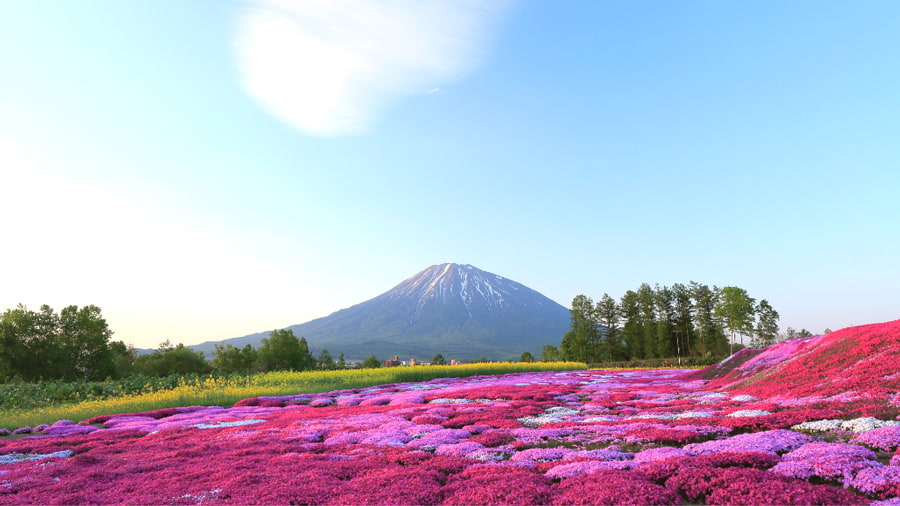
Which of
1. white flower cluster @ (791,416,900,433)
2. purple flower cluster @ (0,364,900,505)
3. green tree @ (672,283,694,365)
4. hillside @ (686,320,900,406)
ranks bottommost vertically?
purple flower cluster @ (0,364,900,505)

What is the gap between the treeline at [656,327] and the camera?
8850 centimetres

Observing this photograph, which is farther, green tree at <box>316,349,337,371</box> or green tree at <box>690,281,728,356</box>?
green tree at <box>690,281,728,356</box>

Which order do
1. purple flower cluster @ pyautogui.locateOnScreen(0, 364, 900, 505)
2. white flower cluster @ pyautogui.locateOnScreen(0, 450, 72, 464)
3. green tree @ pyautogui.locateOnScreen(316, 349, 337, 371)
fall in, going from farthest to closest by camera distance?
green tree @ pyautogui.locateOnScreen(316, 349, 337, 371), white flower cluster @ pyautogui.locateOnScreen(0, 450, 72, 464), purple flower cluster @ pyautogui.locateOnScreen(0, 364, 900, 505)

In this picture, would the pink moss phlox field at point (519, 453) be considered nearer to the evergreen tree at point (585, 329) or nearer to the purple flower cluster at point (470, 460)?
the purple flower cluster at point (470, 460)

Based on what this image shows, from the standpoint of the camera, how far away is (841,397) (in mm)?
13719

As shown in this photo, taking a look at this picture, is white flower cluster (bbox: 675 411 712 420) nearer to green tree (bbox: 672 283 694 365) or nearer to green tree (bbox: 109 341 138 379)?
green tree (bbox: 109 341 138 379)

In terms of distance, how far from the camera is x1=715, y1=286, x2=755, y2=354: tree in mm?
80312

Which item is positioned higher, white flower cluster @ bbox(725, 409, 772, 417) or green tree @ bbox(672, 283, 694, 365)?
green tree @ bbox(672, 283, 694, 365)

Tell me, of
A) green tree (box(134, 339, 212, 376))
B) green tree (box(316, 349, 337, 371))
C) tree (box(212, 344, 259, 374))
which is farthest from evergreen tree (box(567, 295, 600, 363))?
green tree (box(134, 339, 212, 376))

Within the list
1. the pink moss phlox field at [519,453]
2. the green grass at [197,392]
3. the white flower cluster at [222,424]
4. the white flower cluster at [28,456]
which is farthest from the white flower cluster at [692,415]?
the green grass at [197,392]

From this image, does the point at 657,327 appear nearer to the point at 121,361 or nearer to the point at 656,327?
the point at 656,327

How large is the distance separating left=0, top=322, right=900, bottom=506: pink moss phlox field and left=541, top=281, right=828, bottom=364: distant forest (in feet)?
248

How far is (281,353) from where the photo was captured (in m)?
62.8

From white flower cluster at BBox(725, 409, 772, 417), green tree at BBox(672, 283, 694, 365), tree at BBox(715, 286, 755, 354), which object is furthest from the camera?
green tree at BBox(672, 283, 694, 365)
